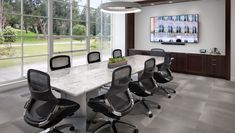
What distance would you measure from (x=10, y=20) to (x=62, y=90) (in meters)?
3.91

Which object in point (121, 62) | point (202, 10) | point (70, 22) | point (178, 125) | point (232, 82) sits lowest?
point (178, 125)

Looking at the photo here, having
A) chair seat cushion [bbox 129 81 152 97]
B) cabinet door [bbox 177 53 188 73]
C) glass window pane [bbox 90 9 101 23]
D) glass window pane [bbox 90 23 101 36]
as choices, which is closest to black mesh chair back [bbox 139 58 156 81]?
chair seat cushion [bbox 129 81 152 97]

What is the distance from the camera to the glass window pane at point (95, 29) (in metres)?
7.57

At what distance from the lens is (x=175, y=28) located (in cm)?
754

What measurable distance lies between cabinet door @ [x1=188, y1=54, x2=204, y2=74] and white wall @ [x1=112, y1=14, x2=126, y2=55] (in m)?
3.04

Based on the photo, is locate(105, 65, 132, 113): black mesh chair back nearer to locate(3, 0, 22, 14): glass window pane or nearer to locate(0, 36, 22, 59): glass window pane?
locate(0, 36, 22, 59): glass window pane

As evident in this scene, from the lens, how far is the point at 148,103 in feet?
13.0

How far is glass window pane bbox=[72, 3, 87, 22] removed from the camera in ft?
22.1

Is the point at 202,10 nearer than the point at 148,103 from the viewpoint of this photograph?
No

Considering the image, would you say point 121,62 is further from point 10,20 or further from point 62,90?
point 10,20

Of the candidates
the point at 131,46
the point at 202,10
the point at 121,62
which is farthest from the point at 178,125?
the point at 131,46

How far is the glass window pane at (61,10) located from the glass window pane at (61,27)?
172mm

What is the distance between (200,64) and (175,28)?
1.79m

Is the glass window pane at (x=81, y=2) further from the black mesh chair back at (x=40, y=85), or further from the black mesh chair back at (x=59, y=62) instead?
the black mesh chair back at (x=40, y=85)
